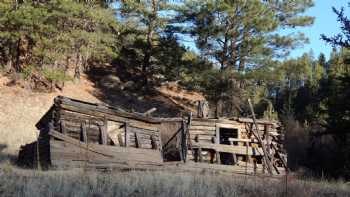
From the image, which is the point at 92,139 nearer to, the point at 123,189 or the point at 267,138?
the point at 123,189

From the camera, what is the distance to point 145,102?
39781mm

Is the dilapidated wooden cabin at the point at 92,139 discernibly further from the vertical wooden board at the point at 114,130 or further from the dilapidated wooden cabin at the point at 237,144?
the dilapidated wooden cabin at the point at 237,144

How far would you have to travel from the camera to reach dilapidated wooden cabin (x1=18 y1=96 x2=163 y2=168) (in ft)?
56.9

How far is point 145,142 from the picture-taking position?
65.0ft

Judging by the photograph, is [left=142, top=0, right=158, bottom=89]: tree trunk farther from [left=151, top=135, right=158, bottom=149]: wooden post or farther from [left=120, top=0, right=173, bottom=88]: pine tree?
[left=151, top=135, right=158, bottom=149]: wooden post

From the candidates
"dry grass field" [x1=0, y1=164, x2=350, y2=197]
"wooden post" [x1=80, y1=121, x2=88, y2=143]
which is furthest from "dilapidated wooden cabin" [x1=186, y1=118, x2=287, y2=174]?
"dry grass field" [x1=0, y1=164, x2=350, y2=197]

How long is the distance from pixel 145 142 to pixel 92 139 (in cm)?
240

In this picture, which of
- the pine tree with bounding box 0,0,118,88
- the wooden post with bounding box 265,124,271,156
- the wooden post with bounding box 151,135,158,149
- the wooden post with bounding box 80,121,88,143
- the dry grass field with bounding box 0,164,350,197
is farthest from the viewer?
the pine tree with bounding box 0,0,118,88

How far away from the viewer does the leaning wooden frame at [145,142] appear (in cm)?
1766

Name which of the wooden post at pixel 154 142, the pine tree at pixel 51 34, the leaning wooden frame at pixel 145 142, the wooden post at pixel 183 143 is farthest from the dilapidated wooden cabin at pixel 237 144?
the pine tree at pixel 51 34

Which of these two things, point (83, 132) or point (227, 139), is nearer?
point (83, 132)

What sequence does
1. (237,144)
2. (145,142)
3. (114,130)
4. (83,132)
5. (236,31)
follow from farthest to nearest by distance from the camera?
(236,31) < (237,144) < (145,142) < (114,130) < (83,132)

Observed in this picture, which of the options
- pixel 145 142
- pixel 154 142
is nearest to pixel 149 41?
pixel 154 142

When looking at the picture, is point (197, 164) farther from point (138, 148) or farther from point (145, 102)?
point (145, 102)
